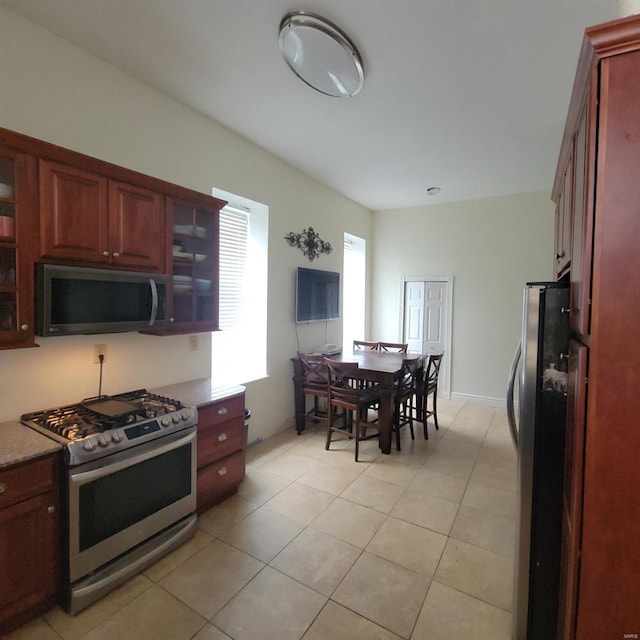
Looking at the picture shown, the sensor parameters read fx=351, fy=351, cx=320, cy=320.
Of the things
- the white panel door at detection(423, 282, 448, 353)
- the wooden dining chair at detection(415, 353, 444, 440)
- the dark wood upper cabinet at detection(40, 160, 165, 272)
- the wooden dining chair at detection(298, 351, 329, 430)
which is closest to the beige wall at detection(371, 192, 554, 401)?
the white panel door at detection(423, 282, 448, 353)

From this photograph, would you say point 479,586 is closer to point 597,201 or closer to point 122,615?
point 122,615

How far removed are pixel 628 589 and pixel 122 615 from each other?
2.05m

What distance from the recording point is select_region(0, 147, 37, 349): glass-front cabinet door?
1689 millimetres

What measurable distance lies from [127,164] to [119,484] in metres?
2.02

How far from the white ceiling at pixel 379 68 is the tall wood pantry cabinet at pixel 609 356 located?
1236 millimetres

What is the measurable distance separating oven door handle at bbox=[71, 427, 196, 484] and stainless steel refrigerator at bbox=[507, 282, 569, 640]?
71.2 inches

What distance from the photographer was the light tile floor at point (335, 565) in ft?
5.41

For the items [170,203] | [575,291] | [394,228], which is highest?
[394,228]

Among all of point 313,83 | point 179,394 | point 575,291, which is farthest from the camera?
point 179,394

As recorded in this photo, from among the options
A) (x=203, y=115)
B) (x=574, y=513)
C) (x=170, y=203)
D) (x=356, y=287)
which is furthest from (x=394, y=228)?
(x=574, y=513)

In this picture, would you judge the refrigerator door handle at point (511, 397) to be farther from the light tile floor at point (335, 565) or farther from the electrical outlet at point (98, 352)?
the electrical outlet at point (98, 352)

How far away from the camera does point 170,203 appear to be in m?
2.41

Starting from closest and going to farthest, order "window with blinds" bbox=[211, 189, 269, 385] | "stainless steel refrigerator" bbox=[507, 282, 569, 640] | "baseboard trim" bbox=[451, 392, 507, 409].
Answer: "stainless steel refrigerator" bbox=[507, 282, 569, 640] → "window with blinds" bbox=[211, 189, 269, 385] → "baseboard trim" bbox=[451, 392, 507, 409]

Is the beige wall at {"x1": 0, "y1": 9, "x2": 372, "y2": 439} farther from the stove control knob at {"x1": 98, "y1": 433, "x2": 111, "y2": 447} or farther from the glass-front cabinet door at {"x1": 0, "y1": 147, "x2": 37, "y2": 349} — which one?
the stove control knob at {"x1": 98, "y1": 433, "x2": 111, "y2": 447}
